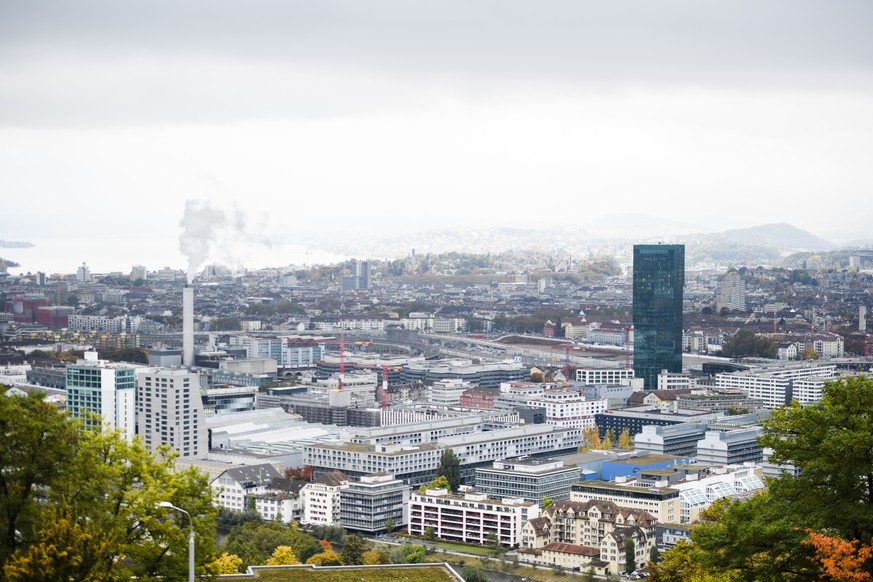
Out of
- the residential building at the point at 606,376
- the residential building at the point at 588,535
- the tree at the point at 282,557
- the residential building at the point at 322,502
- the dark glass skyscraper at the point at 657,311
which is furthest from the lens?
the dark glass skyscraper at the point at 657,311

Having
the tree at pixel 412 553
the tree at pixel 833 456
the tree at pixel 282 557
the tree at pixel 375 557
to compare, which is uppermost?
the tree at pixel 833 456

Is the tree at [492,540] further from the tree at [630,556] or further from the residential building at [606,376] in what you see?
the residential building at [606,376]

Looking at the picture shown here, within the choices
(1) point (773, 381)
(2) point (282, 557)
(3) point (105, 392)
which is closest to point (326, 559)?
(2) point (282, 557)

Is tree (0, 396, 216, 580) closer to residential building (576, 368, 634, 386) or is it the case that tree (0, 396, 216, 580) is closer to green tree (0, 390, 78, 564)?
green tree (0, 390, 78, 564)

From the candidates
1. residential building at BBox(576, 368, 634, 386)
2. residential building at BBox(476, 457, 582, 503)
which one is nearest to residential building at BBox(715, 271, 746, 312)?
residential building at BBox(576, 368, 634, 386)

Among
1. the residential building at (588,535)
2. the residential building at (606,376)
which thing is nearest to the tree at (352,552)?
the residential building at (588,535)

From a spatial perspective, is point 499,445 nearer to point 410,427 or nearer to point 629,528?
point 410,427

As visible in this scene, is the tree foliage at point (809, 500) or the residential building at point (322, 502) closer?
the tree foliage at point (809, 500)
